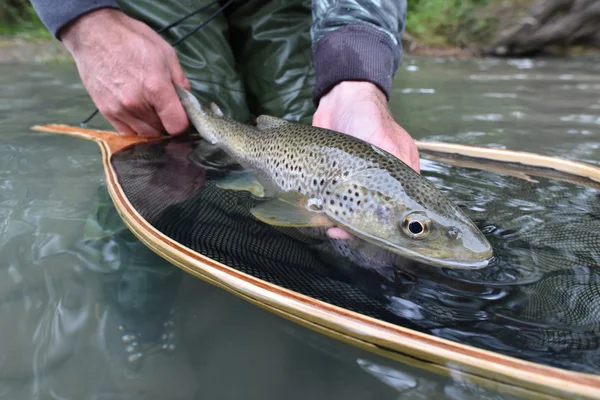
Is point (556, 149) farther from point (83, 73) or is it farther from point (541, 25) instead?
point (541, 25)

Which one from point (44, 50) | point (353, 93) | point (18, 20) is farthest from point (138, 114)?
point (18, 20)

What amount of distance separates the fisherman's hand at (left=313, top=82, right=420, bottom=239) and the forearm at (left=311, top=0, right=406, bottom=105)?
6cm

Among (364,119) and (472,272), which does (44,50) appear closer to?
(364,119)

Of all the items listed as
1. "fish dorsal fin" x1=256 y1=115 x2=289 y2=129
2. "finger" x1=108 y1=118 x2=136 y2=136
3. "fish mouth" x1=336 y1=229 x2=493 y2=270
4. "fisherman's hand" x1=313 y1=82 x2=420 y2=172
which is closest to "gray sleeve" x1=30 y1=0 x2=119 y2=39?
"finger" x1=108 y1=118 x2=136 y2=136

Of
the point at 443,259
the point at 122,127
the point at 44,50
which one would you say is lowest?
the point at 44,50

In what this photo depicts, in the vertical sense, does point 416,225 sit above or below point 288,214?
above

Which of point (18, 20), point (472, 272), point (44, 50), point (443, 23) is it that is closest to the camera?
point (472, 272)

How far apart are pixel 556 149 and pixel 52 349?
3252 mm

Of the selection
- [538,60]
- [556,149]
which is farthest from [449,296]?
[538,60]

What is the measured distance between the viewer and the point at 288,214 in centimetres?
161

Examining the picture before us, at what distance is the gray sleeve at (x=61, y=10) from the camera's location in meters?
2.18

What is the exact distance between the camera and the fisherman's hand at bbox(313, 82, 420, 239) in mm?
1826

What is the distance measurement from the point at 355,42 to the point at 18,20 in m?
15.3

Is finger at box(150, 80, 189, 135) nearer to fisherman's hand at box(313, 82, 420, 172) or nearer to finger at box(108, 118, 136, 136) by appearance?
finger at box(108, 118, 136, 136)
